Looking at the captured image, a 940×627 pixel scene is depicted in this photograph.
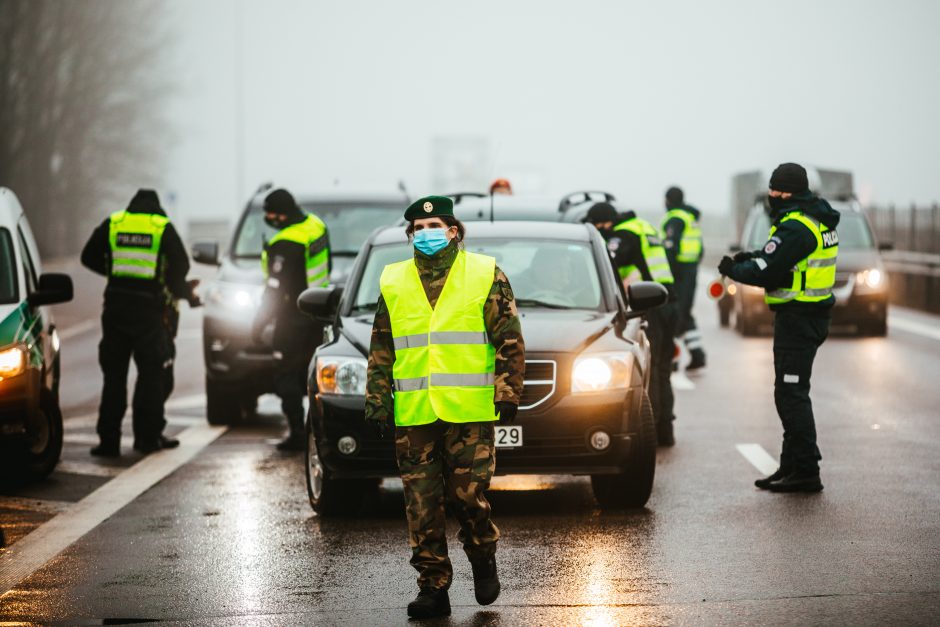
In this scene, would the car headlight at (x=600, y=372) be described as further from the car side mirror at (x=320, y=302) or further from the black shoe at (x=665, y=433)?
the black shoe at (x=665, y=433)

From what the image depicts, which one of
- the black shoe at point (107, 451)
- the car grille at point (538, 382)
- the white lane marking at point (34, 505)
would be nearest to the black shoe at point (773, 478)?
the car grille at point (538, 382)

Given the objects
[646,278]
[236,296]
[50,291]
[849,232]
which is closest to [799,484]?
[646,278]

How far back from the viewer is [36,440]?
11.1m

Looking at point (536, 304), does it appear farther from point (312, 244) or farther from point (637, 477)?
point (312, 244)

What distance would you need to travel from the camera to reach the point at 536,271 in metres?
10.6

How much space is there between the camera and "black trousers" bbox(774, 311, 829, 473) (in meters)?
10.2

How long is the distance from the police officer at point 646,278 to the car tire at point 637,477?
8.35 ft

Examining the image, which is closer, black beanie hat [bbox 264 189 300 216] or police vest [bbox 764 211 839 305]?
police vest [bbox 764 211 839 305]

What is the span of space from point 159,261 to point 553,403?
4182 mm

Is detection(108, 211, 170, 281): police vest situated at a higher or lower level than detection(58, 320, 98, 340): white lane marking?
higher

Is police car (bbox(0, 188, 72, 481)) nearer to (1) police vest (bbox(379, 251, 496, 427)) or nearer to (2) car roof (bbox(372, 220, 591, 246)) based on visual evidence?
(2) car roof (bbox(372, 220, 591, 246))

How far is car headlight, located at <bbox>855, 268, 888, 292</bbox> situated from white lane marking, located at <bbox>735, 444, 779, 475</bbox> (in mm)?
10897

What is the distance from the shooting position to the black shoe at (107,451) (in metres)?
12.3

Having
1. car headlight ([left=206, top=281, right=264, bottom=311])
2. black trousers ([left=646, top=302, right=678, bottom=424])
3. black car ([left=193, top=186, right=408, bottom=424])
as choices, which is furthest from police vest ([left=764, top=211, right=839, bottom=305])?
car headlight ([left=206, top=281, right=264, bottom=311])
